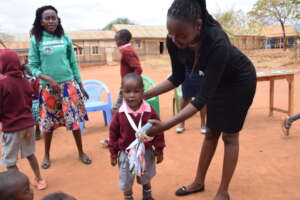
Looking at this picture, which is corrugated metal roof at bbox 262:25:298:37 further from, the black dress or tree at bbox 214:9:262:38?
the black dress

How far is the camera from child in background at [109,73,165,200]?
2.28 m

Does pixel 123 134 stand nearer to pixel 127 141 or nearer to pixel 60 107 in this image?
pixel 127 141

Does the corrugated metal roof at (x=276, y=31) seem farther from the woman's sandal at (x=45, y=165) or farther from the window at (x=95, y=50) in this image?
the woman's sandal at (x=45, y=165)

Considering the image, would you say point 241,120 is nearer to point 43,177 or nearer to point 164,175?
point 164,175

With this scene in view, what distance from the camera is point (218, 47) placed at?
1942 mm

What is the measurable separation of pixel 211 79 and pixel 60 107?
7.26 ft

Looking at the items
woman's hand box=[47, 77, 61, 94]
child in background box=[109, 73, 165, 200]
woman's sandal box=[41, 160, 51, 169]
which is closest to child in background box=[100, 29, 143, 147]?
woman's hand box=[47, 77, 61, 94]

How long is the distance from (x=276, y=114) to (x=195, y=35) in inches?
174

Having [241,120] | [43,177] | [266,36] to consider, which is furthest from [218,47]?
[266,36]

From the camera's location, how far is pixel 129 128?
90.9 inches

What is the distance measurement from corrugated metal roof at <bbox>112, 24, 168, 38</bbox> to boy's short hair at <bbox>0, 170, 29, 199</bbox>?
90.1 feet

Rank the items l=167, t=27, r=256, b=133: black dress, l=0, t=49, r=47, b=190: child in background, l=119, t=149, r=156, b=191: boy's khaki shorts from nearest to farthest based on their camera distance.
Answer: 1. l=167, t=27, r=256, b=133: black dress
2. l=119, t=149, r=156, b=191: boy's khaki shorts
3. l=0, t=49, r=47, b=190: child in background

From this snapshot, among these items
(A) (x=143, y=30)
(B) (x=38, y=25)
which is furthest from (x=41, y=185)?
(A) (x=143, y=30)

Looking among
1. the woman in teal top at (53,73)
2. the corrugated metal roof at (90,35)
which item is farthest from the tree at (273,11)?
the woman in teal top at (53,73)
